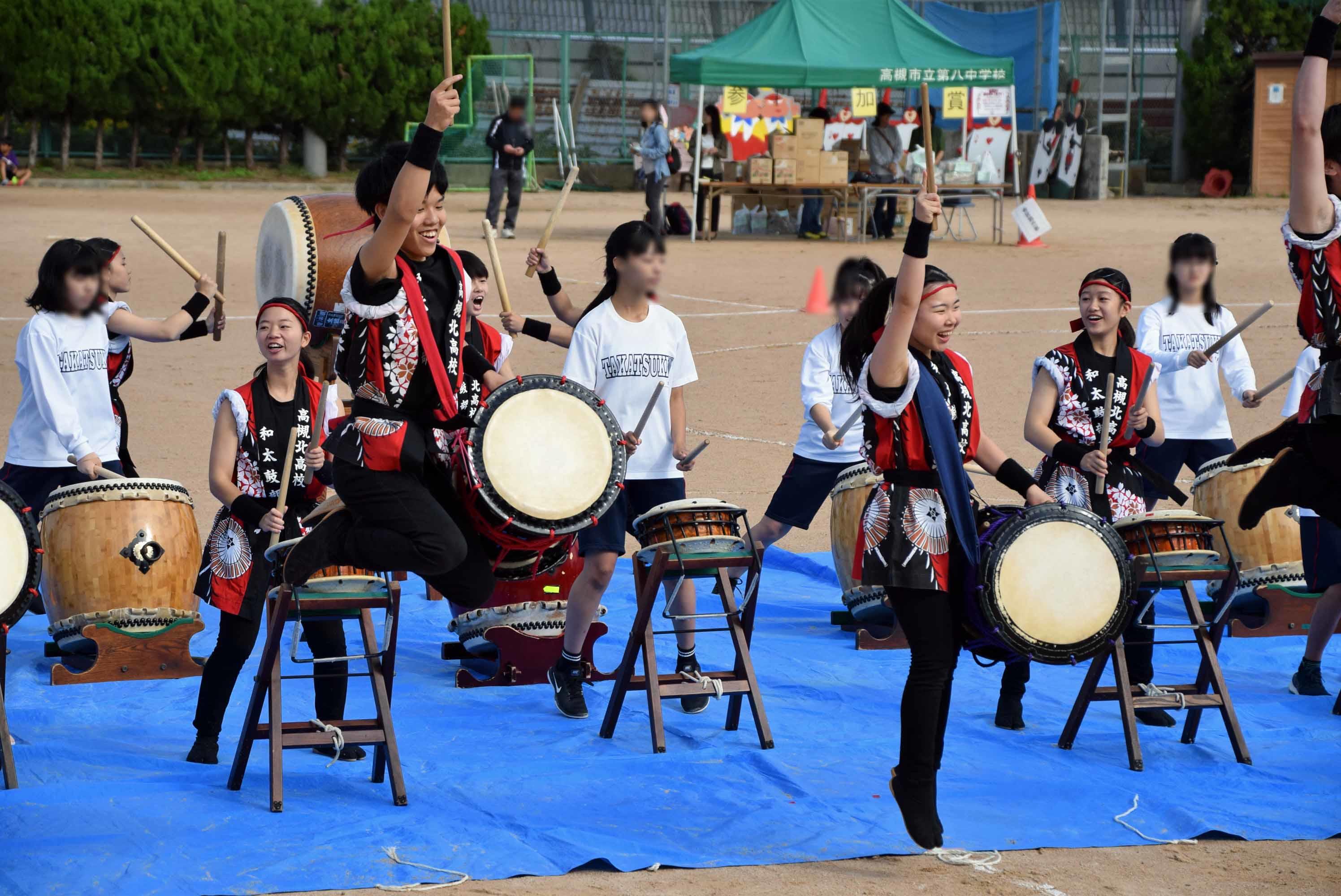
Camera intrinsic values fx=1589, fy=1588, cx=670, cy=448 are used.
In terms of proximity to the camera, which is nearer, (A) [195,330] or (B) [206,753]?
(B) [206,753]

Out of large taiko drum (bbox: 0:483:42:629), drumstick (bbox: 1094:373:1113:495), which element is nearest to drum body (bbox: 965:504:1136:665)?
drumstick (bbox: 1094:373:1113:495)

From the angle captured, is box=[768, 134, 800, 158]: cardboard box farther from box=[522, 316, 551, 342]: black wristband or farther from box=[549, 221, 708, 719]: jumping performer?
box=[549, 221, 708, 719]: jumping performer

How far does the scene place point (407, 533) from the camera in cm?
395

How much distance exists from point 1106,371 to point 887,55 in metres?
15.5

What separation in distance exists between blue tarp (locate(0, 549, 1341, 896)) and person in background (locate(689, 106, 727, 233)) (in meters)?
15.8

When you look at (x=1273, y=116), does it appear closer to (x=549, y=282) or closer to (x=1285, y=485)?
(x=549, y=282)

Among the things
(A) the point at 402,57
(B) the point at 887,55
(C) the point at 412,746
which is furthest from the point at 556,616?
(A) the point at 402,57

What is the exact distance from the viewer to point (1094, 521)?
447 cm

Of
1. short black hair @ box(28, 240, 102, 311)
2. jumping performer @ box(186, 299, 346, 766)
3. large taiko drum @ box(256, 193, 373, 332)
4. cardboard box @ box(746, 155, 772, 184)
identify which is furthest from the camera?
cardboard box @ box(746, 155, 772, 184)

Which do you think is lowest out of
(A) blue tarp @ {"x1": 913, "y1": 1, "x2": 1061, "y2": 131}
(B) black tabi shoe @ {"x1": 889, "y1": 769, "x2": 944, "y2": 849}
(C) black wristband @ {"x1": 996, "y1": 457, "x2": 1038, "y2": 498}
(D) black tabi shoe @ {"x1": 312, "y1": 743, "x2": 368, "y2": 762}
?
(D) black tabi shoe @ {"x1": 312, "y1": 743, "x2": 368, "y2": 762}

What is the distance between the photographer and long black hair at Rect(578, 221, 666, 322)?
5453 millimetres

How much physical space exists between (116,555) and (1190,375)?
4.30m

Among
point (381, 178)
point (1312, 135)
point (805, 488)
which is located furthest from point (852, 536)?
point (381, 178)

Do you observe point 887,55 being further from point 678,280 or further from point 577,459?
point 577,459
